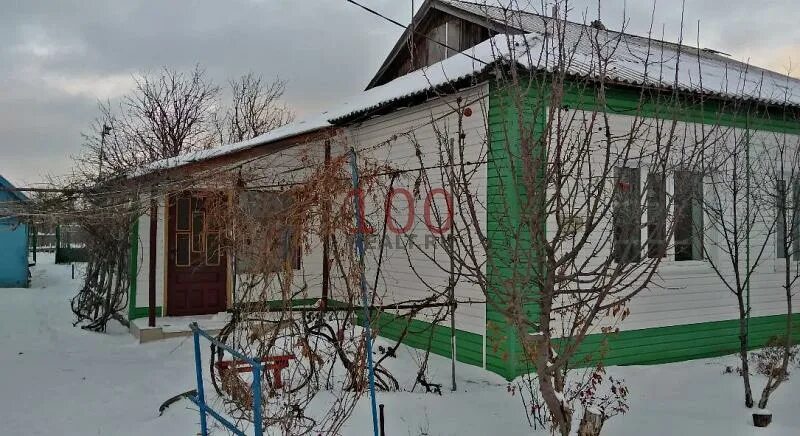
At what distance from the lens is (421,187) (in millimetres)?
7883

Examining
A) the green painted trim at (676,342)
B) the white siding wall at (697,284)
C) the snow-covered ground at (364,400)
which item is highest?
the white siding wall at (697,284)

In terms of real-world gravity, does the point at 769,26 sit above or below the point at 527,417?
above

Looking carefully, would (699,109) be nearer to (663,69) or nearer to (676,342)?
(663,69)

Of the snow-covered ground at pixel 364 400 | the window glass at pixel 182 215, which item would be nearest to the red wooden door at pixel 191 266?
the window glass at pixel 182 215

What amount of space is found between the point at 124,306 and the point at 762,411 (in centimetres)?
888

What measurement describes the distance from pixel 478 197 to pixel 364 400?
2487mm

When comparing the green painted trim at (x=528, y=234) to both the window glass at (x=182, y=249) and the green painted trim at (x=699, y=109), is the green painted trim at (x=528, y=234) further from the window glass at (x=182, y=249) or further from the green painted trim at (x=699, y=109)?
the window glass at (x=182, y=249)

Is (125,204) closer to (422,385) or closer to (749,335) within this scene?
(422,385)

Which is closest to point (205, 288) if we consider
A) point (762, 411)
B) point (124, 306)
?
point (124, 306)

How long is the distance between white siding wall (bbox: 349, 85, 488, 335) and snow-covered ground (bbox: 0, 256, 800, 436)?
0.75 metres

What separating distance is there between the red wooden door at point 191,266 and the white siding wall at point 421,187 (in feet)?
9.16

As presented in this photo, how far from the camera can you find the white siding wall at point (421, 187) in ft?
22.2

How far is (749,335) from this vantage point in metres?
8.23

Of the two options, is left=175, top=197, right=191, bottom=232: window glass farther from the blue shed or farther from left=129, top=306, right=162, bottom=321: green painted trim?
the blue shed
